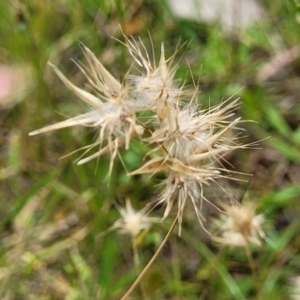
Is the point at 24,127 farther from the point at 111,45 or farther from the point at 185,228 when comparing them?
the point at 185,228

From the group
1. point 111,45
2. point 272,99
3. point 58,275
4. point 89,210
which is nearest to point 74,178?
point 89,210

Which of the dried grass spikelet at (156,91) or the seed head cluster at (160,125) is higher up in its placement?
the dried grass spikelet at (156,91)

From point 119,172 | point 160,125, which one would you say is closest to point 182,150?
point 160,125

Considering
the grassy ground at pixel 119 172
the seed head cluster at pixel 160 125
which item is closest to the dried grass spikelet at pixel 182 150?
the seed head cluster at pixel 160 125

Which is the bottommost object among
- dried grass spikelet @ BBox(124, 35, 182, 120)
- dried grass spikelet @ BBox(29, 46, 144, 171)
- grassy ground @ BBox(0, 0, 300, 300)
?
grassy ground @ BBox(0, 0, 300, 300)

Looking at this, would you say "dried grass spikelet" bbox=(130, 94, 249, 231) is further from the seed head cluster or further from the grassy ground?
the grassy ground

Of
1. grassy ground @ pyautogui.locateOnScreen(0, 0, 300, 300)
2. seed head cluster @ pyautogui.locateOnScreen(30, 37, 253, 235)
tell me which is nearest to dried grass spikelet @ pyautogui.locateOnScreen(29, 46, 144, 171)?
seed head cluster @ pyautogui.locateOnScreen(30, 37, 253, 235)

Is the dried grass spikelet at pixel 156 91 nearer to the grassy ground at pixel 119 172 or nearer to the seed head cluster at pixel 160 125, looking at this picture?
the seed head cluster at pixel 160 125

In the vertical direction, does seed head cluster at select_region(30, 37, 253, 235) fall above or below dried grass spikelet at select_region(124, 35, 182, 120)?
below

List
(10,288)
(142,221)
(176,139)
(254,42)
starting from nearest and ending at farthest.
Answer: (176,139), (142,221), (10,288), (254,42)
